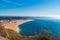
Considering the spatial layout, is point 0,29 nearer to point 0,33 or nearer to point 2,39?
point 0,33

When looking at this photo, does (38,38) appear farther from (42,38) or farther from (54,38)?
(54,38)

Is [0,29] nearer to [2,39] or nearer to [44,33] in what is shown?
[2,39]

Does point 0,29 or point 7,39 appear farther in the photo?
point 0,29

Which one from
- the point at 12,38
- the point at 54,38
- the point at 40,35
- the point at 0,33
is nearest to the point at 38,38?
the point at 40,35

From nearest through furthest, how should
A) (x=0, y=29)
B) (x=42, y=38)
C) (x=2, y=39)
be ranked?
(x=2, y=39) < (x=42, y=38) < (x=0, y=29)

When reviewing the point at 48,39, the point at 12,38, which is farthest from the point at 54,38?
the point at 12,38

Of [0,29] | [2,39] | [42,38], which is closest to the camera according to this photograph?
[2,39]

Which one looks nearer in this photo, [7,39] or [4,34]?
[7,39]
